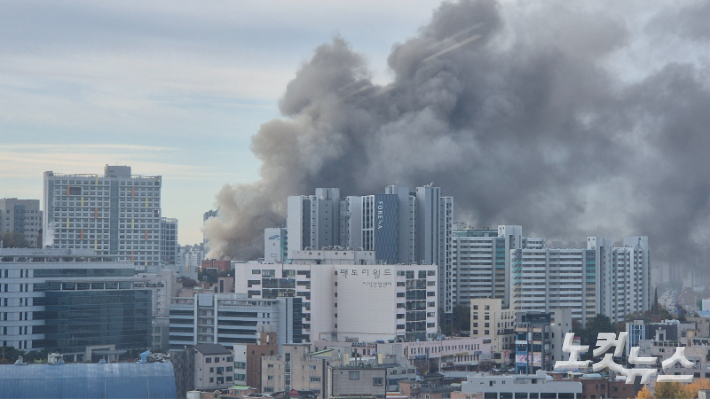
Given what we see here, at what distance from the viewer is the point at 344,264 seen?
5325 centimetres

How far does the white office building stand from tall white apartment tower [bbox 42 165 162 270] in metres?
38.8

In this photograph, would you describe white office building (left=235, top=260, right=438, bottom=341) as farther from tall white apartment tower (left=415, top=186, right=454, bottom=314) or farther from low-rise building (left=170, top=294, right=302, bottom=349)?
tall white apartment tower (left=415, top=186, right=454, bottom=314)

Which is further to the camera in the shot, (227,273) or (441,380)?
(227,273)

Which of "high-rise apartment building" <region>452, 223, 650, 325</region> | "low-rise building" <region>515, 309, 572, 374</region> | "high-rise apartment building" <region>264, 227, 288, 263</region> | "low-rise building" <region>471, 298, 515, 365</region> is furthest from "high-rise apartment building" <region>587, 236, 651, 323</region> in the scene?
"high-rise apartment building" <region>264, 227, 288, 263</region>

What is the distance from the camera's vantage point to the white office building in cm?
5103

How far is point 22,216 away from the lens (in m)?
92.9

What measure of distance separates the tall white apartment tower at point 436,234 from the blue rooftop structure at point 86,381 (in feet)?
91.3

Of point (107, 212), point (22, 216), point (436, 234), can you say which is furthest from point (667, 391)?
point (22, 216)

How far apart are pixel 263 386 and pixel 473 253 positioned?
3034cm

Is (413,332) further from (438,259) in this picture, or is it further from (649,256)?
(649,256)

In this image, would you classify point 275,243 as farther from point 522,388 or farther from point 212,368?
point 522,388

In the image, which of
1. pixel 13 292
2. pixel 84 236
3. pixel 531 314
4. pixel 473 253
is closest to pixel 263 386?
pixel 13 292

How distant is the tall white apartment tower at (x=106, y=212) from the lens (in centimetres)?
9062

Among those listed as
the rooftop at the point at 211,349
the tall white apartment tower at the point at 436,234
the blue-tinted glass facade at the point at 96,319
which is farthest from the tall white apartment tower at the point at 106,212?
the rooftop at the point at 211,349
